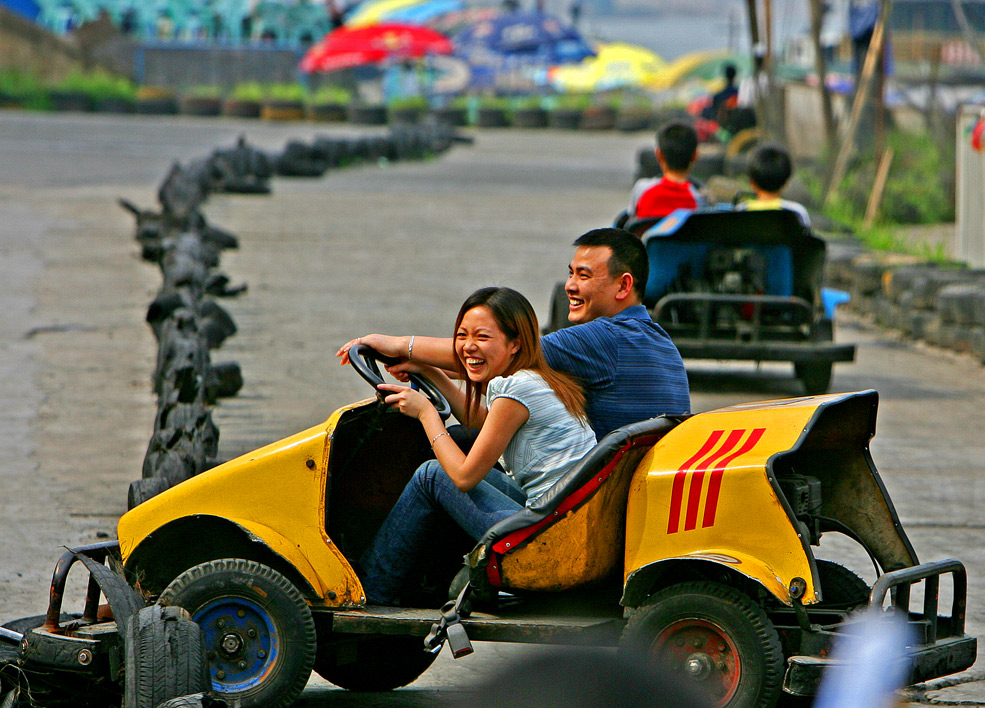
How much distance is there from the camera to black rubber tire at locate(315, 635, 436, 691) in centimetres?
381

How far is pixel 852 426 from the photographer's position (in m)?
3.57

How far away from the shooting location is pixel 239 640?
351 centimetres

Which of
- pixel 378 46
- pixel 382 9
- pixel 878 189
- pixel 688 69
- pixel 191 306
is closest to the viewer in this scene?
pixel 191 306

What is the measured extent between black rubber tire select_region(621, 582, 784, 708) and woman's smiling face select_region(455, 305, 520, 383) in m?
0.74

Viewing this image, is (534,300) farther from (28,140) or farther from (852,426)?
(28,140)

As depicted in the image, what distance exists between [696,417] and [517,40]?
144 feet

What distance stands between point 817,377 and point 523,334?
15.2ft

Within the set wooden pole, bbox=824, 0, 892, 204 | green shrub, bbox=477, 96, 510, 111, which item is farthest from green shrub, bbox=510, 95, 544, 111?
A: wooden pole, bbox=824, 0, 892, 204

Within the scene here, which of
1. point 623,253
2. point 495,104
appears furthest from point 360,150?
point 623,253

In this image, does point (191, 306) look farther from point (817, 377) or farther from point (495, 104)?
point (495, 104)

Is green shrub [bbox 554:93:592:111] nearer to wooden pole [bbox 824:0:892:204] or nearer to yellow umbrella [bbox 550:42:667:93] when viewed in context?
yellow umbrella [bbox 550:42:667:93]

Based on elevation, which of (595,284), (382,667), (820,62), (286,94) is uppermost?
(286,94)

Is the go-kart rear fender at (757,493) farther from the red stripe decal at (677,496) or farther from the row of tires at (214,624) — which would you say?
the row of tires at (214,624)

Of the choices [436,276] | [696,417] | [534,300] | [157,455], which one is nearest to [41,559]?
[157,455]
